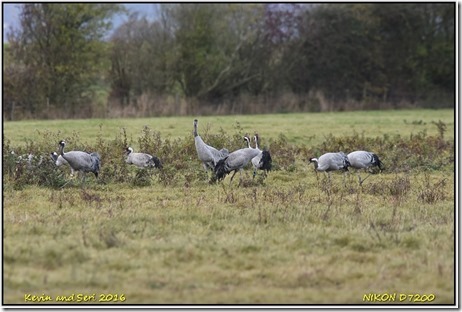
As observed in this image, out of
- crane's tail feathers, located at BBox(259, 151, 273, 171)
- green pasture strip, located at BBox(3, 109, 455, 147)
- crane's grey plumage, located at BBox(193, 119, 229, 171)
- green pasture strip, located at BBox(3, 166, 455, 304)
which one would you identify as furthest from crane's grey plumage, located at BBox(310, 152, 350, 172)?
green pasture strip, located at BBox(3, 109, 455, 147)

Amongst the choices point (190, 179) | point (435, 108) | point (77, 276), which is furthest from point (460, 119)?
point (435, 108)

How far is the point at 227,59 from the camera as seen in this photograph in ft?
152

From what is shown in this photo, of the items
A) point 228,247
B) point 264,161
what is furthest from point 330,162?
point 228,247

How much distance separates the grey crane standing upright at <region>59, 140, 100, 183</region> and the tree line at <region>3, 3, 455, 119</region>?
20.9 m

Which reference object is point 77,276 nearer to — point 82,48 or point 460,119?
point 460,119

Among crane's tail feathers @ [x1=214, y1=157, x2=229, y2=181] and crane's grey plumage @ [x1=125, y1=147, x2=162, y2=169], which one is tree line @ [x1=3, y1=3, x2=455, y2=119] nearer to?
crane's grey plumage @ [x1=125, y1=147, x2=162, y2=169]

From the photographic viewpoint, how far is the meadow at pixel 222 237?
8336mm

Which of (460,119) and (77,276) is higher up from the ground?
(460,119)

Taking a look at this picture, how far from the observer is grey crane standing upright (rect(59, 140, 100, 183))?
14742mm

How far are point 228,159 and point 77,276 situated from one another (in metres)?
7.21

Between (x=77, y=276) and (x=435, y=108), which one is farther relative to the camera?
(x=435, y=108)

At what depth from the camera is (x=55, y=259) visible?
9.01 metres

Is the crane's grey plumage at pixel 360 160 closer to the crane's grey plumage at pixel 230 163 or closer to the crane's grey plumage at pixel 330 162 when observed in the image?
the crane's grey plumage at pixel 330 162

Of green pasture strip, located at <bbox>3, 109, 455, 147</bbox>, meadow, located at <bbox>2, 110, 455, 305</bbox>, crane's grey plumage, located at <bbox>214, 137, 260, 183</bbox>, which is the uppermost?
crane's grey plumage, located at <bbox>214, 137, 260, 183</bbox>
